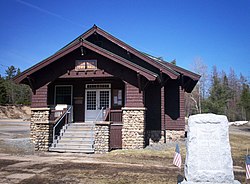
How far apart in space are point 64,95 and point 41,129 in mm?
3580

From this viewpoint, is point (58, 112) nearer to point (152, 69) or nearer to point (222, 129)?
point (152, 69)

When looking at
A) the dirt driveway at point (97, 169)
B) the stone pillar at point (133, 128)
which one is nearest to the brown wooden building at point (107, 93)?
the stone pillar at point (133, 128)

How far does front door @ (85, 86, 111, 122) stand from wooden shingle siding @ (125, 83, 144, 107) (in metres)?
2.72

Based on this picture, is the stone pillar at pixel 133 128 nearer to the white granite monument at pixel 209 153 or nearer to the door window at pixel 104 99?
the door window at pixel 104 99

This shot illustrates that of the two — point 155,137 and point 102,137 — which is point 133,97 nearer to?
point 102,137

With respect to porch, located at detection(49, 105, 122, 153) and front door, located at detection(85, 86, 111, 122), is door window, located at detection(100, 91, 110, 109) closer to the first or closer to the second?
front door, located at detection(85, 86, 111, 122)

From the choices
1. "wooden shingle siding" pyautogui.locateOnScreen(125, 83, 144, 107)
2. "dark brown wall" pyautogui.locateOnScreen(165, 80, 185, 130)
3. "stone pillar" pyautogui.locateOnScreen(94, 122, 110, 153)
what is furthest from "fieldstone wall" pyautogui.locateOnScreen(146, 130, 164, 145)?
"stone pillar" pyautogui.locateOnScreen(94, 122, 110, 153)

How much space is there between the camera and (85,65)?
14695 millimetres

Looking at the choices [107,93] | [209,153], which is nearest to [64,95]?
[107,93]

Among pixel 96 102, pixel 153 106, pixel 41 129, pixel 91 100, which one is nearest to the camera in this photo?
pixel 41 129

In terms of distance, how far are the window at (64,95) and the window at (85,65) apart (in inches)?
108

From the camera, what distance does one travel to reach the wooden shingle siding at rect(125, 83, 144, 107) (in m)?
13.7

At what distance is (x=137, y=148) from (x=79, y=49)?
265 inches

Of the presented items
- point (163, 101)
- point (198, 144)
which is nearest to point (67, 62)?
point (163, 101)
